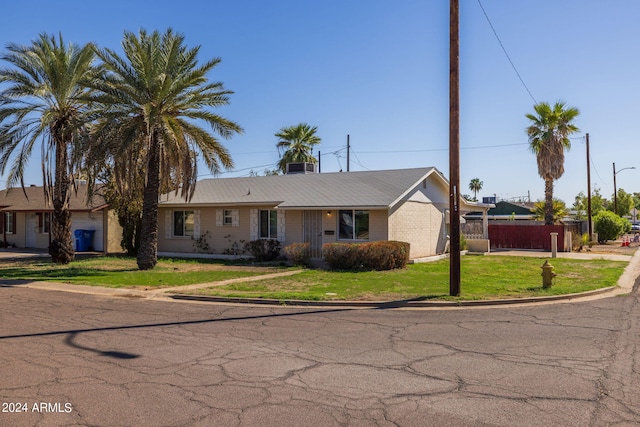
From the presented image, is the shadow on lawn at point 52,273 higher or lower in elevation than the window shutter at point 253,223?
lower

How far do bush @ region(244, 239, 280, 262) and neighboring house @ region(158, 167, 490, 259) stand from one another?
0.51 metres

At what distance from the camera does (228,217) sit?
1035 inches

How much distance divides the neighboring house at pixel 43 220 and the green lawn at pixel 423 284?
15587 millimetres

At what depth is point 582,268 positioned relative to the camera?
2062 centimetres

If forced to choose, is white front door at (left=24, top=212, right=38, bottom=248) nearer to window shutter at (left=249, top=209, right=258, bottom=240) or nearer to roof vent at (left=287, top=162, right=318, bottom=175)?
window shutter at (left=249, top=209, right=258, bottom=240)

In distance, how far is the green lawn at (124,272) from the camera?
17.0 m

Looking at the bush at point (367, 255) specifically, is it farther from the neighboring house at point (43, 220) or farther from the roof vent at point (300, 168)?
the neighboring house at point (43, 220)

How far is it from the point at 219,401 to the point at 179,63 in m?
16.9

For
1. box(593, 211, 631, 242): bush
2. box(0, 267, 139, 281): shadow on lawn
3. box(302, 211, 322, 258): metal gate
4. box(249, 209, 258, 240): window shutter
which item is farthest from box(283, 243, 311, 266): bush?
box(593, 211, 631, 242): bush

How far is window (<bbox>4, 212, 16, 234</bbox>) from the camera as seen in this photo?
3469 cm

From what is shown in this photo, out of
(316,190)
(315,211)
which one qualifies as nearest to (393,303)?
(315,211)

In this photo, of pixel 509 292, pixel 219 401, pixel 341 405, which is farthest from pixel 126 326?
pixel 509 292

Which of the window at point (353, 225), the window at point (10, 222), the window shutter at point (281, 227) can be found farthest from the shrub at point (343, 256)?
the window at point (10, 222)

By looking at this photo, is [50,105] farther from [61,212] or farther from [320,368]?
[320,368]
